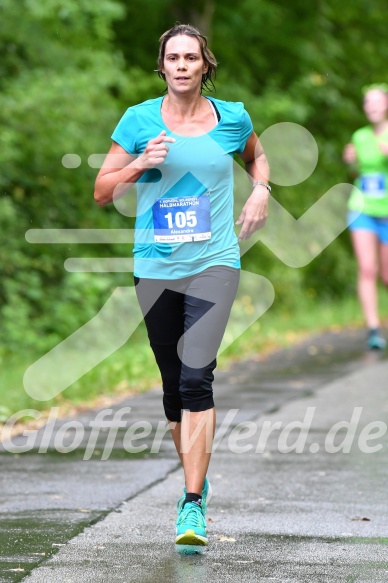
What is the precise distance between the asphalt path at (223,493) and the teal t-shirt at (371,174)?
1721mm

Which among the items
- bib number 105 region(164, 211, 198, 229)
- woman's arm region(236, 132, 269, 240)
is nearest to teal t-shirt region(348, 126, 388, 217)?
woman's arm region(236, 132, 269, 240)

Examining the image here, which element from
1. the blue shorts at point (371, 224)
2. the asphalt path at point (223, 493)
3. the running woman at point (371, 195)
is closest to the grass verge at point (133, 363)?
the asphalt path at point (223, 493)

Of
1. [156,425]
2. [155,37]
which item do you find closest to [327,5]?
[155,37]

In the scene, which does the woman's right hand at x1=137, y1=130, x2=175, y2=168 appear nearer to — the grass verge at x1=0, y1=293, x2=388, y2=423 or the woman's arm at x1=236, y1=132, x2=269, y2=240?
the woman's arm at x1=236, y1=132, x2=269, y2=240

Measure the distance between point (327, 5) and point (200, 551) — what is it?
1746 centimetres

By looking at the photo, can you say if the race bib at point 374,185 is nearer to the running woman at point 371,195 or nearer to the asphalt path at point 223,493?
the running woman at point 371,195

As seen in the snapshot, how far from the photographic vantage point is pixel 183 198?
204 inches

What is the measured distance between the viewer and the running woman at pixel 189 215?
A: 518cm

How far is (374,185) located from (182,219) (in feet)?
21.0

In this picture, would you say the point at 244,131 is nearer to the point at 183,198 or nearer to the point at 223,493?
the point at 183,198

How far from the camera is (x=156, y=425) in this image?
8.62 m

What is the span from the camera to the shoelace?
4.97 metres

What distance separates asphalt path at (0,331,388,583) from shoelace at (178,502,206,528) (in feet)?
0.34

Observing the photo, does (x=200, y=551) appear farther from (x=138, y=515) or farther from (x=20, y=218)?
(x=20, y=218)
